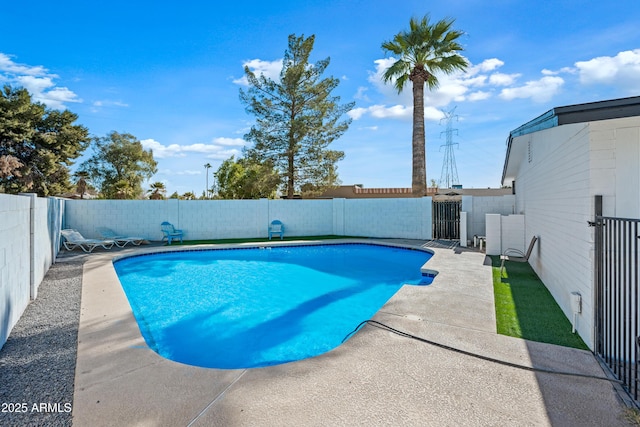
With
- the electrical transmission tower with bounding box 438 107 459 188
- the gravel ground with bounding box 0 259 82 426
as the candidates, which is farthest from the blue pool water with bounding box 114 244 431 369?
the electrical transmission tower with bounding box 438 107 459 188

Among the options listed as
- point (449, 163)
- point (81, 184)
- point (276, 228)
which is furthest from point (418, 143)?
point (81, 184)

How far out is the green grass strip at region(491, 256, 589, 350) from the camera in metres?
4.07

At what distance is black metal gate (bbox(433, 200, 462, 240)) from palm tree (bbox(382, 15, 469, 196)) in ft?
5.88

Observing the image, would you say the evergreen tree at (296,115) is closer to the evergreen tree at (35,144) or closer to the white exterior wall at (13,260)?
the evergreen tree at (35,144)

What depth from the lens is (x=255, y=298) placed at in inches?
282

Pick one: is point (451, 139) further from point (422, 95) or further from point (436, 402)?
point (436, 402)

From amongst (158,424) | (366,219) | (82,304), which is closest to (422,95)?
(366,219)

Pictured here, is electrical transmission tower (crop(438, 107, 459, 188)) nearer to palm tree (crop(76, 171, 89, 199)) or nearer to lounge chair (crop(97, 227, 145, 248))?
lounge chair (crop(97, 227, 145, 248))

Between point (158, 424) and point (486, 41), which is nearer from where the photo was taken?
point (158, 424)

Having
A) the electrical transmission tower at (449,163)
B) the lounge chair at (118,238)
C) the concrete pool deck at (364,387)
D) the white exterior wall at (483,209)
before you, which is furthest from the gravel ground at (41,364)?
the electrical transmission tower at (449,163)

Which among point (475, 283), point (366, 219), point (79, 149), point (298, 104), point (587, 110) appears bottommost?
point (475, 283)

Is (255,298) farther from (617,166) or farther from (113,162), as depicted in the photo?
(113,162)

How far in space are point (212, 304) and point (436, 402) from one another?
5176 mm

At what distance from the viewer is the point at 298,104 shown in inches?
815
